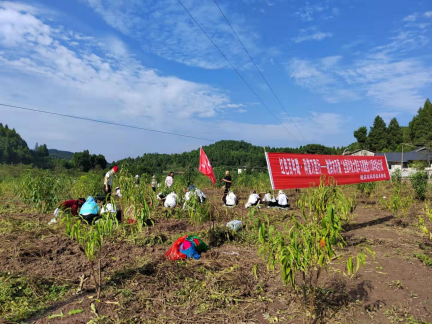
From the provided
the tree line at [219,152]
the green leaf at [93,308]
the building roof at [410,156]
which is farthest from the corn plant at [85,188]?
the building roof at [410,156]

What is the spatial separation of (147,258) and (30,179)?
5548 millimetres

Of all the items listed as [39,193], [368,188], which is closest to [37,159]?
[39,193]

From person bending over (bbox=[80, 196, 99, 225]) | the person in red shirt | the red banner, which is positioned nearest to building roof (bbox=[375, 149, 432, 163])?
the red banner

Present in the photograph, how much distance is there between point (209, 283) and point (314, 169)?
4.25m

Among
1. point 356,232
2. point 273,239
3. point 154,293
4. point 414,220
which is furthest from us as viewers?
point 414,220

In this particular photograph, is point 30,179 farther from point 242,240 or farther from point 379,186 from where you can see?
point 379,186

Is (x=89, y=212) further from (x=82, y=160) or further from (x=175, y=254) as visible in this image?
(x=82, y=160)

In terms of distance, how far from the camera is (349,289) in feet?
11.6

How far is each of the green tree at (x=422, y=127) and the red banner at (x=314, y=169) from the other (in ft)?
145

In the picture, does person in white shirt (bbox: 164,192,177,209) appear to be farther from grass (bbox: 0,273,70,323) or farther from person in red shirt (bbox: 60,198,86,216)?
grass (bbox: 0,273,70,323)

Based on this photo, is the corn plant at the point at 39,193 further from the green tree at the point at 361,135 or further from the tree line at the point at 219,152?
the green tree at the point at 361,135

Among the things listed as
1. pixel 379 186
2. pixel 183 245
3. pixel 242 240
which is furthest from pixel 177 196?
pixel 379 186

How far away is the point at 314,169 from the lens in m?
6.82

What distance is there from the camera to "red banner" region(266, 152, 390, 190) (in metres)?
6.07
